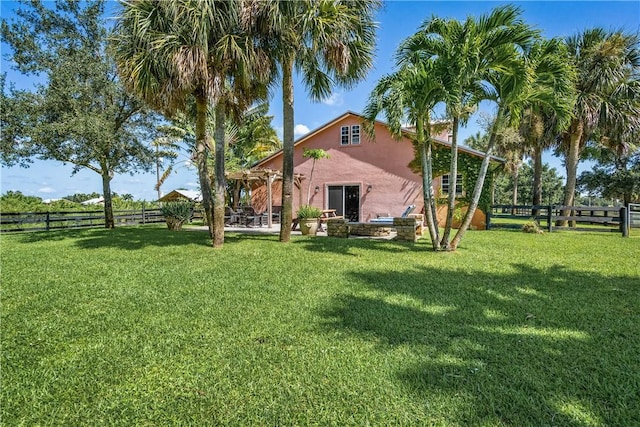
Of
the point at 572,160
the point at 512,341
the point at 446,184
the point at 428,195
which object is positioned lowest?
the point at 512,341

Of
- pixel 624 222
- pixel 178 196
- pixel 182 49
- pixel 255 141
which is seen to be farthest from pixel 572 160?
pixel 178 196

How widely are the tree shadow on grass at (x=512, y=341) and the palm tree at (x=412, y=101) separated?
12.1 ft

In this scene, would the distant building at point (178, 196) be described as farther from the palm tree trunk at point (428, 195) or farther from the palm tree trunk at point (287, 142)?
the palm tree trunk at point (428, 195)

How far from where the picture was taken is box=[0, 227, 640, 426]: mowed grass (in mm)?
2244

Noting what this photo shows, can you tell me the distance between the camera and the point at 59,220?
50.9ft

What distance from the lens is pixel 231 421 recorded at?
6.98 ft

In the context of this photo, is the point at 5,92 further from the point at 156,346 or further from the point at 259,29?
the point at 156,346

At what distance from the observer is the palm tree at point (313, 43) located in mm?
8023

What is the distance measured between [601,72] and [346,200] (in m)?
12.6

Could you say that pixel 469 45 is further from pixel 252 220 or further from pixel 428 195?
pixel 252 220

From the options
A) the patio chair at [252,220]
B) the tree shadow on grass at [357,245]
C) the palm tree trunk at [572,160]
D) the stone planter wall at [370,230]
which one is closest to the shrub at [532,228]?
the palm tree trunk at [572,160]

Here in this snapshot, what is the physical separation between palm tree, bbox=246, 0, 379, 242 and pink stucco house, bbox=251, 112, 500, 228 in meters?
6.43

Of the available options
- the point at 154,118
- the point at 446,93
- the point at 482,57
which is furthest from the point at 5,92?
the point at 482,57

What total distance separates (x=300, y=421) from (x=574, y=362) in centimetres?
251
